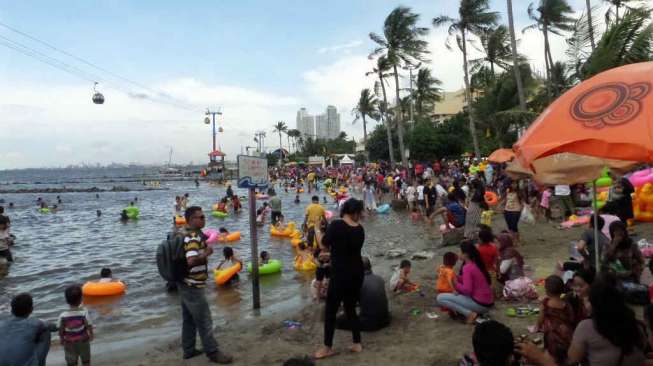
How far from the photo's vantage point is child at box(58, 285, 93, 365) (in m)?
5.41

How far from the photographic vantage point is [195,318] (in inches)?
210

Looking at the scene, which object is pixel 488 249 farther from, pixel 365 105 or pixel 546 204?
pixel 365 105

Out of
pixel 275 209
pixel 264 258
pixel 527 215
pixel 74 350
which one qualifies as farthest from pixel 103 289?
pixel 527 215

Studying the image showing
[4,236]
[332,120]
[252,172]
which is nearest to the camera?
[252,172]

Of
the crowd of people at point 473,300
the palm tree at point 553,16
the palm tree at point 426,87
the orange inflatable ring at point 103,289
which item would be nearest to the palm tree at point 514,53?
the palm tree at point 553,16

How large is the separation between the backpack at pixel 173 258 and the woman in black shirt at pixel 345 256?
4.68 ft

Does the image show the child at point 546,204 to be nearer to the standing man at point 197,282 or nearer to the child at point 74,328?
the standing man at point 197,282

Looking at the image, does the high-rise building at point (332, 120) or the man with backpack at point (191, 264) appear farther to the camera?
the high-rise building at point (332, 120)

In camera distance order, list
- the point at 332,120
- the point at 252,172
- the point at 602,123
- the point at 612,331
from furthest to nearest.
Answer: the point at 332,120, the point at 252,172, the point at 612,331, the point at 602,123

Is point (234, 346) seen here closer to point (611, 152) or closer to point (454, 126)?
point (611, 152)

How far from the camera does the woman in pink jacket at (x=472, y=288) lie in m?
5.89

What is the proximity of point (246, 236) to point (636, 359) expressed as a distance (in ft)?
52.2

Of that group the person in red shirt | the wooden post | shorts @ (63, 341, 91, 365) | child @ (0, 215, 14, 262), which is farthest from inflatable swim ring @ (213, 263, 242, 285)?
the person in red shirt

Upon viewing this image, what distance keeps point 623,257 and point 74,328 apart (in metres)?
6.05
